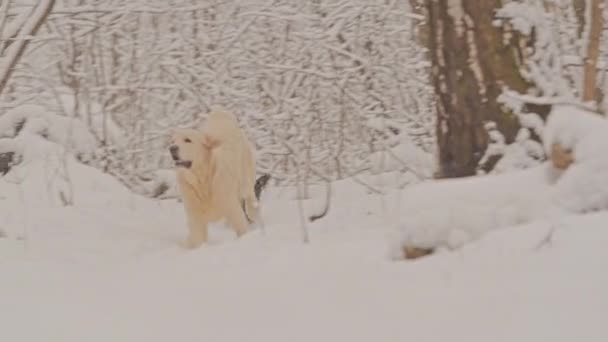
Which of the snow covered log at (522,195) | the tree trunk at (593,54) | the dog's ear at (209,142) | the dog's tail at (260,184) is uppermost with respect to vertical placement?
the tree trunk at (593,54)

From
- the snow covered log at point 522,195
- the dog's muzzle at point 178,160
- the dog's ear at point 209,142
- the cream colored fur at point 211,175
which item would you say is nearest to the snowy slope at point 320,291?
the snow covered log at point 522,195

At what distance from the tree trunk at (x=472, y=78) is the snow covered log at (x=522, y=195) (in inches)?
41.0

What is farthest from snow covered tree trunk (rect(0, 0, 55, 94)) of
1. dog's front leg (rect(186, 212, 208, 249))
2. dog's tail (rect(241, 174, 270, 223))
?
dog's tail (rect(241, 174, 270, 223))

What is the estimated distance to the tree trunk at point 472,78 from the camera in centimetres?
546

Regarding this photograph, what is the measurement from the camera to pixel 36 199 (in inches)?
373

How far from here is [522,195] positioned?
4219 millimetres

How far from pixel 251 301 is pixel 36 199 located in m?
5.46

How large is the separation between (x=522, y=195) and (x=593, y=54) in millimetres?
1933

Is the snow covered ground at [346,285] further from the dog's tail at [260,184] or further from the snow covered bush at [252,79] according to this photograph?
the snow covered bush at [252,79]

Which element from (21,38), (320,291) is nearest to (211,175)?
(21,38)

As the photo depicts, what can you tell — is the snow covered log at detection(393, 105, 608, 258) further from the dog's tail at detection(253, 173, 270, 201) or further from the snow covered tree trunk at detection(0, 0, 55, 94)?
the dog's tail at detection(253, 173, 270, 201)

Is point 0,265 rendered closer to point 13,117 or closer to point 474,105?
point 474,105

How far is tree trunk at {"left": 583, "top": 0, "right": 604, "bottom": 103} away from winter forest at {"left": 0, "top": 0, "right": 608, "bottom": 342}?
0.07 feet

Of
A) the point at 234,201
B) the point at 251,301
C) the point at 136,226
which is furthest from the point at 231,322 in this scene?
the point at 136,226
